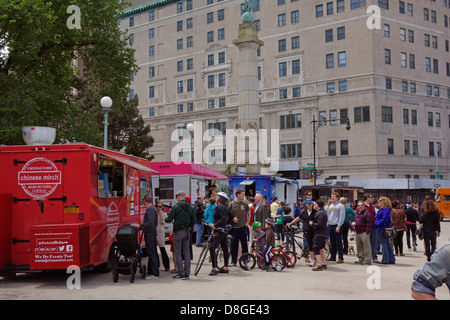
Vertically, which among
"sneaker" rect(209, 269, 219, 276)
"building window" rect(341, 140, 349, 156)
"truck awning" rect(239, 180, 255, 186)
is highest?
"building window" rect(341, 140, 349, 156)

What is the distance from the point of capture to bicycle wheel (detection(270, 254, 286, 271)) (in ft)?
41.0

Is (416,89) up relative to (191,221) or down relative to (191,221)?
up

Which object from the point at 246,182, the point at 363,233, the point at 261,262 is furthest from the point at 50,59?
the point at 363,233

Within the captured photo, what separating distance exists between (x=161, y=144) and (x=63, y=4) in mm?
55650

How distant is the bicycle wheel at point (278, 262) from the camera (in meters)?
12.5

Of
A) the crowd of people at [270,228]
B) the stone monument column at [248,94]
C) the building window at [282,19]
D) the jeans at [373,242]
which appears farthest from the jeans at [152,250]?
the building window at [282,19]

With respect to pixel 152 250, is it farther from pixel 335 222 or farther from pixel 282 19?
pixel 282 19

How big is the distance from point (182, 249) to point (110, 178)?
2.75 m

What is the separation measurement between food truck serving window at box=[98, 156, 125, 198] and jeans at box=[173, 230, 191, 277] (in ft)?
7.05

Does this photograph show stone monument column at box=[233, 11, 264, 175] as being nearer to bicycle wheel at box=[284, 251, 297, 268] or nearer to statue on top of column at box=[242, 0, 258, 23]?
statue on top of column at box=[242, 0, 258, 23]

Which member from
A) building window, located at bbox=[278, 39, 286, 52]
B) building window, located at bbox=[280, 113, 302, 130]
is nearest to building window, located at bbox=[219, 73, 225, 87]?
building window, located at bbox=[278, 39, 286, 52]

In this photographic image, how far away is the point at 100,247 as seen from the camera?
11227 millimetres

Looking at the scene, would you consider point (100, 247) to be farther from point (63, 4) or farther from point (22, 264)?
point (63, 4)

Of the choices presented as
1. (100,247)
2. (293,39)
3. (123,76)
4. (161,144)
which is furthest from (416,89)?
(100,247)
